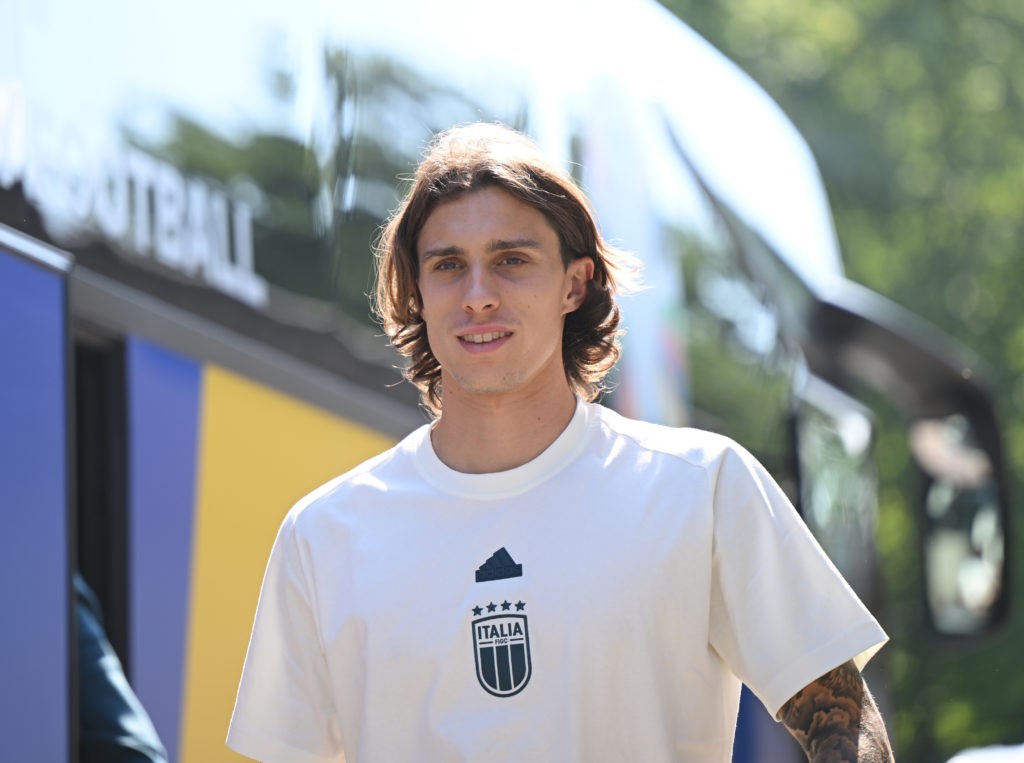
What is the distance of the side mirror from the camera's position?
687cm

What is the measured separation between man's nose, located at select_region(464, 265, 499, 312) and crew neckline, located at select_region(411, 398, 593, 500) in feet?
0.82

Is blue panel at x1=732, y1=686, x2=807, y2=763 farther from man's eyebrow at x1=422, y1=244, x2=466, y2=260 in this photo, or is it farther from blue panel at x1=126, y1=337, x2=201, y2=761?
man's eyebrow at x1=422, y1=244, x2=466, y2=260

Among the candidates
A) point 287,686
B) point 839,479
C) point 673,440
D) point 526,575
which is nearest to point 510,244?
point 673,440

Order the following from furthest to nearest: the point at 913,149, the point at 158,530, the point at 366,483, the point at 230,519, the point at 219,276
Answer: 1. the point at 913,149
2. the point at 219,276
3. the point at 230,519
4. the point at 158,530
5. the point at 366,483

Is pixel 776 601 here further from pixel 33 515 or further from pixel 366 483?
pixel 33 515

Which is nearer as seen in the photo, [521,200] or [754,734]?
[521,200]

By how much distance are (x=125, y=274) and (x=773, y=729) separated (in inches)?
122

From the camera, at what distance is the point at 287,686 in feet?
8.52

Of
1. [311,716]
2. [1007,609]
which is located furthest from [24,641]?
[1007,609]

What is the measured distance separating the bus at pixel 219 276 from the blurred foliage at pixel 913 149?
11869mm

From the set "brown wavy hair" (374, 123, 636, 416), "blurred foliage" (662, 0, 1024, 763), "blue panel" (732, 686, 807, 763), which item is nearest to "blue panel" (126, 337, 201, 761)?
"brown wavy hair" (374, 123, 636, 416)

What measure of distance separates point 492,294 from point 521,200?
7.6 inches

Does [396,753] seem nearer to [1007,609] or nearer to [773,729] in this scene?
[773,729]

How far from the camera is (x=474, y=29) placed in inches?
188
